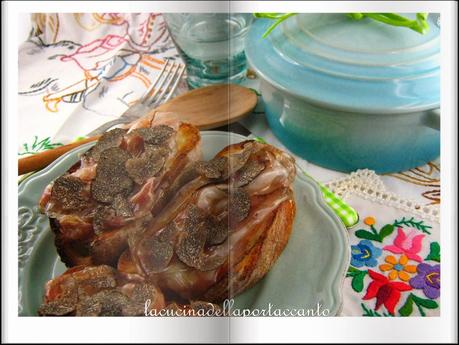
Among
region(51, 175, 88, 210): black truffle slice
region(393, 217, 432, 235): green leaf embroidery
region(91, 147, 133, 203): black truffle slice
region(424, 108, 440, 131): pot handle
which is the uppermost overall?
region(424, 108, 440, 131): pot handle

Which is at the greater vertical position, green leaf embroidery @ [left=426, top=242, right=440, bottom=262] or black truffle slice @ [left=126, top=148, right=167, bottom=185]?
black truffle slice @ [left=126, top=148, right=167, bottom=185]

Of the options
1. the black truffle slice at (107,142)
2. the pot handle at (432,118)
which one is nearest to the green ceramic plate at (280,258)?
the black truffle slice at (107,142)

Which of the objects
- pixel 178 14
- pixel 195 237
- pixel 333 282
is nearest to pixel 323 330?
pixel 333 282

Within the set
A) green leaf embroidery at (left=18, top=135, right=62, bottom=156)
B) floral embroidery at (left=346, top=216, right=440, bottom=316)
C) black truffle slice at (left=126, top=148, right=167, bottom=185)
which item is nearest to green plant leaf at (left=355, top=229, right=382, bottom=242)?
floral embroidery at (left=346, top=216, right=440, bottom=316)

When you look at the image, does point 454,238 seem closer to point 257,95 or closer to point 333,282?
point 333,282

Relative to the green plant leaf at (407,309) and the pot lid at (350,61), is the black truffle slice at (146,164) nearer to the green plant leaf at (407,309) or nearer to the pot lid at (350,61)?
the pot lid at (350,61)

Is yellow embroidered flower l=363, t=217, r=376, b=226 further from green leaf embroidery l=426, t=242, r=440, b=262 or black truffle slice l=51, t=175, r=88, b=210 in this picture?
black truffle slice l=51, t=175, r=88, b=210

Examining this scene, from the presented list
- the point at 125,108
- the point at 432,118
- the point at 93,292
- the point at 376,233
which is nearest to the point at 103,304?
the point at 93,292
